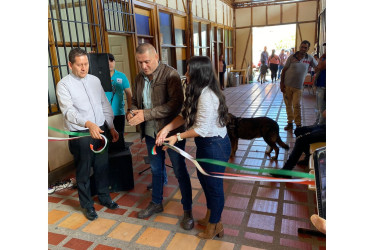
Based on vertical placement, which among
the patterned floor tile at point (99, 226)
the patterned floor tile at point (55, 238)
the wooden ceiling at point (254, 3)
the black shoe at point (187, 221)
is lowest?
the patterned floor tile at point (55, 238)

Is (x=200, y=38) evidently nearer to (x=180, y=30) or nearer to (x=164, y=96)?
(x=180, y=30)

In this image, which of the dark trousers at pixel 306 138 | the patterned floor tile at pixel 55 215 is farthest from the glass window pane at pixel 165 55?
the patterned floor tile at pixel 55 215

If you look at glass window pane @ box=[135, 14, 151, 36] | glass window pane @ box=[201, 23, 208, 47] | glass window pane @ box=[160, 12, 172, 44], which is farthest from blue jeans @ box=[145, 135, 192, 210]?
glass window pane @ box=[201, 23, 208, 47]

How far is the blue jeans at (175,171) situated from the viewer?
7.72 ft

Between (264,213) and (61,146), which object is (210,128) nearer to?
(264,213)

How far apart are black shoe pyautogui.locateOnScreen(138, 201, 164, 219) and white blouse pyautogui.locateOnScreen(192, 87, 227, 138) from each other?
114cm

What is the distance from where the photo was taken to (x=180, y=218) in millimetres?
2623

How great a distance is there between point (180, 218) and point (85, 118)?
4.32 ft

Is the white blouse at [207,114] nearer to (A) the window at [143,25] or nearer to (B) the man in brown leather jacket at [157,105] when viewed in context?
(B) the man in brown leather jacket at [157,105]

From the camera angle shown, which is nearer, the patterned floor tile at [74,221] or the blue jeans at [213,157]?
the blue jeans at [213,157]

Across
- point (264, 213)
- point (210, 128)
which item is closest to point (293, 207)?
point (264, 213)

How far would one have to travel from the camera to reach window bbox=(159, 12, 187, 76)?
722 centimetres

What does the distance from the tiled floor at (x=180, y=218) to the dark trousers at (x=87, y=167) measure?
0.64 ft

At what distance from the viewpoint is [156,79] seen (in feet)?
7.54
